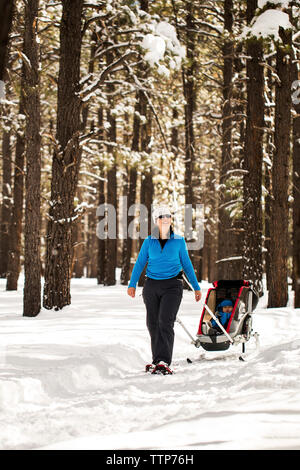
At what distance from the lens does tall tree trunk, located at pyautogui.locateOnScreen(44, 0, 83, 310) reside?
12.1 m

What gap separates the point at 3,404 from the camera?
516 centimetres

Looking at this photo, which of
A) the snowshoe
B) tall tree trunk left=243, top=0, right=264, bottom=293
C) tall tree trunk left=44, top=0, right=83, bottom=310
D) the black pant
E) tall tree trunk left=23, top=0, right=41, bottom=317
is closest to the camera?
the snowshoe

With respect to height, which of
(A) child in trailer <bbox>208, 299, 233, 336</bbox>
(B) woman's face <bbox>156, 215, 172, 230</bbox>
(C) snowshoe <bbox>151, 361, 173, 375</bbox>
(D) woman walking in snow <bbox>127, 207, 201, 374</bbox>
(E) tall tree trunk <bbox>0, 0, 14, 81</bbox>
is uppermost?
(E) tall tree trunk <bbox>0, 0, 14, 81</bbox>

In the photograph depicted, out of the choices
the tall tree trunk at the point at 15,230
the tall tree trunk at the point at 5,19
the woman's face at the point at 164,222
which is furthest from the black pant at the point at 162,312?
the tall tree trunk at the point at 15,230

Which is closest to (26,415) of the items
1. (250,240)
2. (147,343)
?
(147,343)

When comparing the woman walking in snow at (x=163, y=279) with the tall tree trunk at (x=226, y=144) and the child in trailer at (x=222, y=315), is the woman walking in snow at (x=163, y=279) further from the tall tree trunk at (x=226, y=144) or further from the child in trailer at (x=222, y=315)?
the tall tree trunk at (x=226, y=144)

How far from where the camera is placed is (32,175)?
11664mm

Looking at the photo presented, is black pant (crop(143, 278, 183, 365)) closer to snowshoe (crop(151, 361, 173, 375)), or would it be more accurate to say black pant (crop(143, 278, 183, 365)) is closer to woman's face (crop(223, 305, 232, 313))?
snowshoe (crop(151, 361, 173, 375))

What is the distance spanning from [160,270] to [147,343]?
6.29 feet

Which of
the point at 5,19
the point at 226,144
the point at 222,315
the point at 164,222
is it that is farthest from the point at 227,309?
the point at 226,144

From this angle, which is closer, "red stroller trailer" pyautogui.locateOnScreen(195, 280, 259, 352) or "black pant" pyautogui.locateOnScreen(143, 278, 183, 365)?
"black pant" pyautogui.locateOnScreen(143, 278, 183, 365)

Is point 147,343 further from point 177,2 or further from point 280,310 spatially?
point 177,2

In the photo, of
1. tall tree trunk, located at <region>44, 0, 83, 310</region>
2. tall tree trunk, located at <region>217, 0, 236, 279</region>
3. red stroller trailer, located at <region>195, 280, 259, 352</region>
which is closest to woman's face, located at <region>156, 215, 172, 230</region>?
red stroller trailer, located at <region>195, 280, 259, 352</region>

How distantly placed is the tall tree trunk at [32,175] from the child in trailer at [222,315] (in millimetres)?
4412
